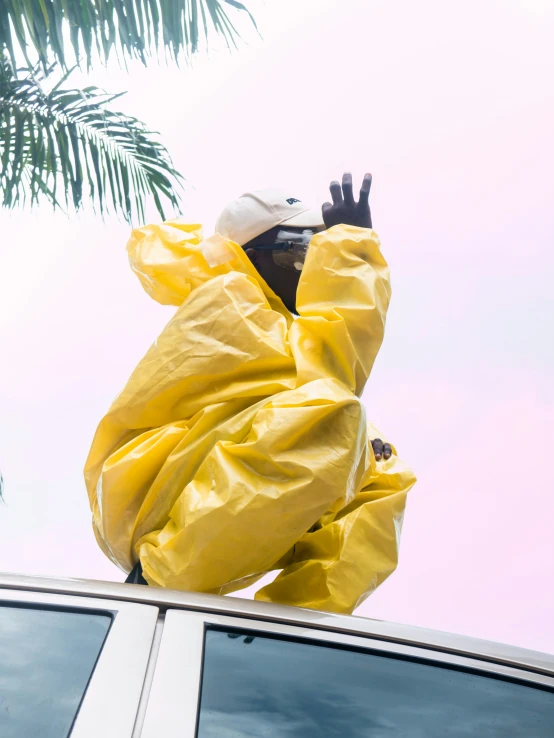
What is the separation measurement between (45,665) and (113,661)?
0.28 ft

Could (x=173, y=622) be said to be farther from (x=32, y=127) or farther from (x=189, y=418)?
(x=32, y=127)

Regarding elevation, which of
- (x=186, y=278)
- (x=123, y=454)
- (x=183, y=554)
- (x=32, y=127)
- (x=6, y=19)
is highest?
(x=6, y=19)

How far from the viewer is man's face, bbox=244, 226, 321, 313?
245cm

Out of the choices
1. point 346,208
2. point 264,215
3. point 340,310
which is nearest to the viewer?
point 340,310

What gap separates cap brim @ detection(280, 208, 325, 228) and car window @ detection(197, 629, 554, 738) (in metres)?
1.45

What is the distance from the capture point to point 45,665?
110 cm

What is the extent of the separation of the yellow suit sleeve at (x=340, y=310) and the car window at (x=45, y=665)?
37.6 inches

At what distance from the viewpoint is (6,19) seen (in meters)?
3.13

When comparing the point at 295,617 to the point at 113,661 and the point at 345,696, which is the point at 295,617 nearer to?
the point at 345,696

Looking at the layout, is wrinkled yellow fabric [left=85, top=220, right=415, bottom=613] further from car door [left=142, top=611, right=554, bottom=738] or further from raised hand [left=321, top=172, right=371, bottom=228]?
car door [left=142, top=611, right=554, bottom=738]

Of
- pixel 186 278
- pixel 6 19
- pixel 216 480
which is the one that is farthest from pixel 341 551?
pixel 6 19

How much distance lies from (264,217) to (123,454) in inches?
30.7

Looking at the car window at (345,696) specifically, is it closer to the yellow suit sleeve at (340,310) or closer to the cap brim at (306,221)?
the yellow suit sleeve at (340,310)

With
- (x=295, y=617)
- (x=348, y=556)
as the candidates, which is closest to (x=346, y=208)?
(x=348, y=556)
